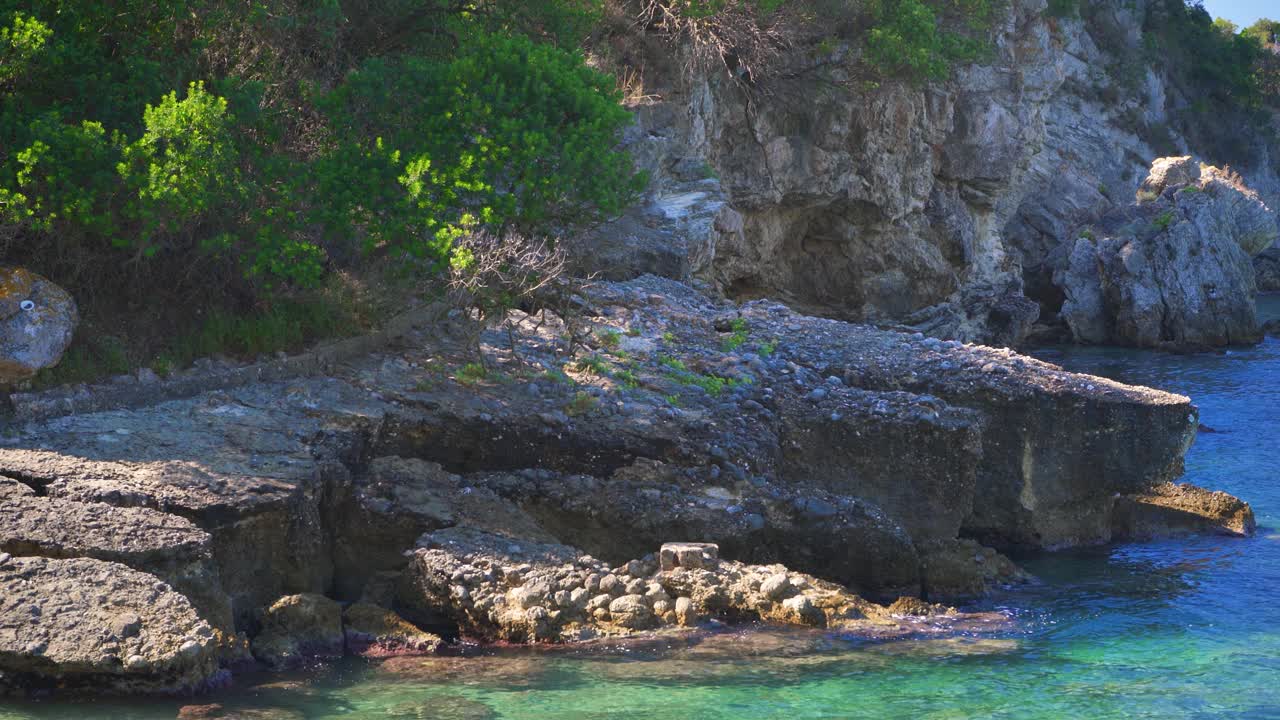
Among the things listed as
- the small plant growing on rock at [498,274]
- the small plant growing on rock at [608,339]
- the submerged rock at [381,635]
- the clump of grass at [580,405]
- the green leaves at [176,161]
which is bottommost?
the submerged rock at [381,635]

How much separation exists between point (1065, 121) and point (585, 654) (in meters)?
44.8

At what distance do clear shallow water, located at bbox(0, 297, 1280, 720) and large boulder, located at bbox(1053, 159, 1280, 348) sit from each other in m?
24.9

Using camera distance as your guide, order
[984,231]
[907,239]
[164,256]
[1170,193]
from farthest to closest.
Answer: [1170,193] → [984,231] → [907,239] → [164,256]

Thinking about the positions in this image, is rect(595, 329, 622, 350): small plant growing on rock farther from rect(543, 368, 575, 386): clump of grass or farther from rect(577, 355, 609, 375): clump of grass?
rect(543, 368, 575, 386): clump of grass

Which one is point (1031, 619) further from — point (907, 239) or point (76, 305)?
point (907, 239)

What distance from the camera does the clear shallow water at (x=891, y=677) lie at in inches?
355

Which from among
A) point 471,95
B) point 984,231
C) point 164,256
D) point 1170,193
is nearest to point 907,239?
point 984,231

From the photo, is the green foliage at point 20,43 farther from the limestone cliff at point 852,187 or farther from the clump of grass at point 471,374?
the limestone cliff at point 852,187

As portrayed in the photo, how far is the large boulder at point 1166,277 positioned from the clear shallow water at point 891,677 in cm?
2493

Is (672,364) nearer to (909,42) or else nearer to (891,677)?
(891,677)

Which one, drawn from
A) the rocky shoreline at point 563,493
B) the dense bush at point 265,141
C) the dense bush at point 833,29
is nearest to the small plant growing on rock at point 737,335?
the rocky shoreline at point 563,493

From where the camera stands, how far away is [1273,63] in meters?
63.1

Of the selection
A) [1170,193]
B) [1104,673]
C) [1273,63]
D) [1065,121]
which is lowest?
[1104,673]

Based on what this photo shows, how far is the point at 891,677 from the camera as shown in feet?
32.5
